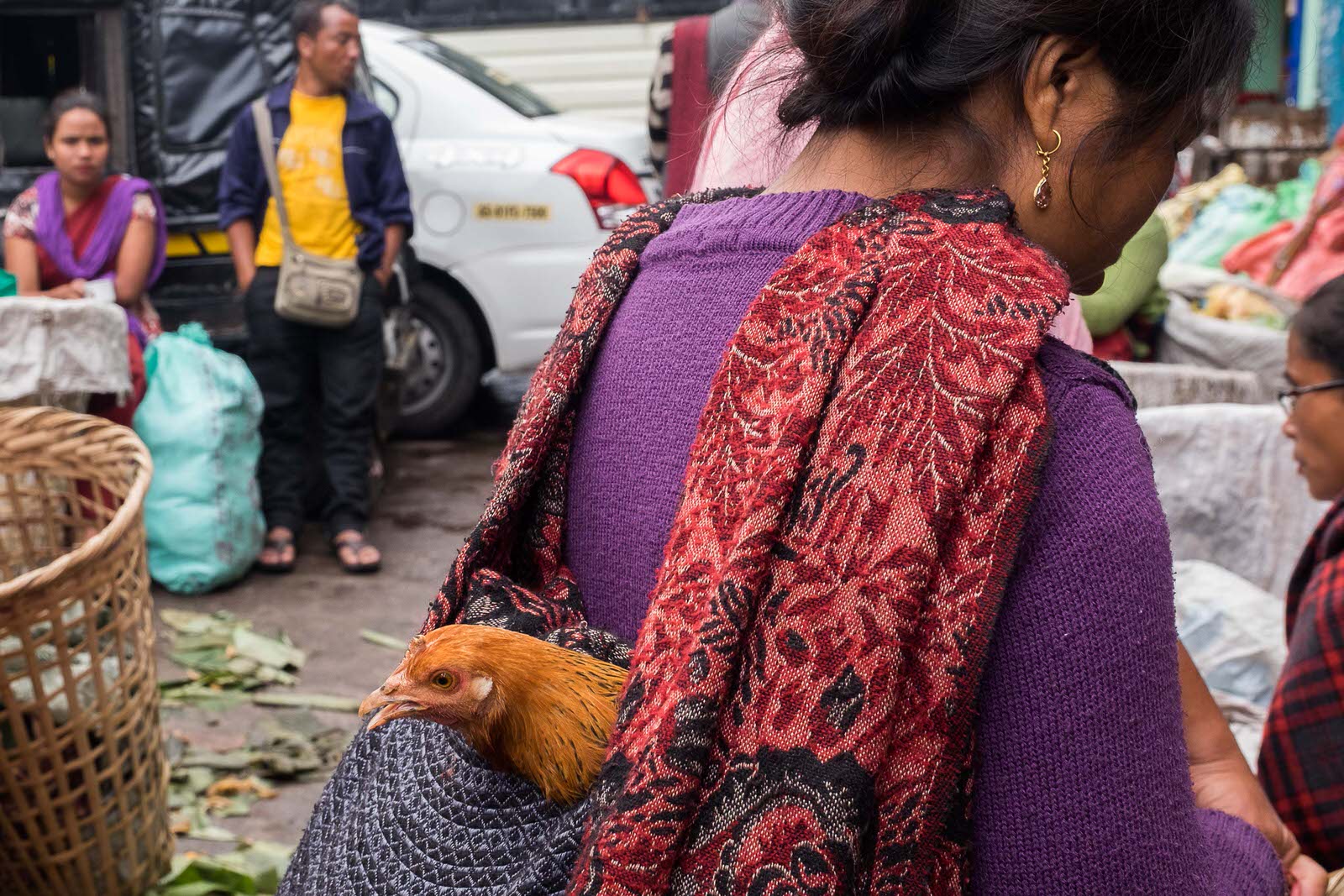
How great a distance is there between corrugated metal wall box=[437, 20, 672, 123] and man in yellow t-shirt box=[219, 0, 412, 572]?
5.44 metres

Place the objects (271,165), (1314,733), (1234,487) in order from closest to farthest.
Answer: (1314,733), (1234,487), (271,165)

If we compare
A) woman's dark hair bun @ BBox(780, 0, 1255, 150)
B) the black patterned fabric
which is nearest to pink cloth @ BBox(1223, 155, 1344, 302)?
woman's dark hair bun @ BBox(780, 0, 1255, 150)

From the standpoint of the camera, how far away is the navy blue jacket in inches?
202

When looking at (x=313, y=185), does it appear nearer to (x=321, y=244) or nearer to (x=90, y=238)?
(x=321, y=244)

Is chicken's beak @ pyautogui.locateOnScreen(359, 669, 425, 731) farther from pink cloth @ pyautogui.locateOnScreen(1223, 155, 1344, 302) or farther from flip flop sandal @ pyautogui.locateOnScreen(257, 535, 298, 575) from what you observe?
pink cloth @ pyautogui.locateOnScreen(1223, 155, 1344, 302)

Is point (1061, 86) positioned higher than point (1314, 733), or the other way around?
point (1061, 86)

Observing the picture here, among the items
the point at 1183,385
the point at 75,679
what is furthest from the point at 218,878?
the point at 1183,385

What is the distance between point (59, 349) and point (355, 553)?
5.91 ft

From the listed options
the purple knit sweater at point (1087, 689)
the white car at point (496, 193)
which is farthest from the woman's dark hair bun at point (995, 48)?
the white car at point (496, 193)

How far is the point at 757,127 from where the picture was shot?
162 cm

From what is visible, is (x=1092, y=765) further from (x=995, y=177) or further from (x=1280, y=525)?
(x=1280, y=525)

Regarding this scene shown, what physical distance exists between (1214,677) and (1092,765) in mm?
2437

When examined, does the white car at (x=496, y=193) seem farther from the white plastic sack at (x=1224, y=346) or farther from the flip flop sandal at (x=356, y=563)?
the white plastic sack at (x=1224, y=346)

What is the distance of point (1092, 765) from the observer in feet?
2.93
